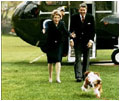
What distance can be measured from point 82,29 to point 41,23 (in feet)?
14.6

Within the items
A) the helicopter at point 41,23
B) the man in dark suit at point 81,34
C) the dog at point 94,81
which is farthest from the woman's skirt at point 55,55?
the helicopter at point 41,23

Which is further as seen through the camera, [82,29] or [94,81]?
[82,29]

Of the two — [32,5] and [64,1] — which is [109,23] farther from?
[32,5]

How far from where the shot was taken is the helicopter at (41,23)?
12359mm

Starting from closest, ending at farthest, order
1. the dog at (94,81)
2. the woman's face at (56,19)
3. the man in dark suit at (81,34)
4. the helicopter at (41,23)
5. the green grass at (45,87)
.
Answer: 1. the dog at (94,81)
2. the green grass at (45,87)
3. the woman's face at (56,19)
4. the man in dark suit at (81,34)
5. the helicopter at (41,23)

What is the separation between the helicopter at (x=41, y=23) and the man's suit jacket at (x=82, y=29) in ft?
13.5

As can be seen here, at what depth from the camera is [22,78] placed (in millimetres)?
9242

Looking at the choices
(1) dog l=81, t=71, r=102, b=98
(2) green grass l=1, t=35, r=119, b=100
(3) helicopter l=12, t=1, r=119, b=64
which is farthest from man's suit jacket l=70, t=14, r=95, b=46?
(3) helicopter l=12, t=1, r=119, b=64

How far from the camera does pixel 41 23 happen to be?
12.4 m

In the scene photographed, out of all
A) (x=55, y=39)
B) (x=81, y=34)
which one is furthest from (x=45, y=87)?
(x=81, y=34)

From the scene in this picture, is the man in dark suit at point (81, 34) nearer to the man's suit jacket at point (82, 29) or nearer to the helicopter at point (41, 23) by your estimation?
the man's suit jacket at point (82, 29)

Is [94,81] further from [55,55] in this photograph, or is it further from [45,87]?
[55,55]

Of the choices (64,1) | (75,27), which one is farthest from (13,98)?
(64,1)

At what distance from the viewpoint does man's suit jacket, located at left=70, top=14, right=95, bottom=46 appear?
26.4ft
